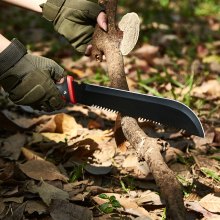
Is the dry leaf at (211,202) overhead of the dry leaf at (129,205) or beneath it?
overhead

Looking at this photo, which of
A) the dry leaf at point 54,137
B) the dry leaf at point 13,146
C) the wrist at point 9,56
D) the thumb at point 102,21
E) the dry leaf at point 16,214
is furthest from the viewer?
the dry leaf at point 54,137

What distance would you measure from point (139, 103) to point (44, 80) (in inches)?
19.9

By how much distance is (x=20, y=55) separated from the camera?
244cm

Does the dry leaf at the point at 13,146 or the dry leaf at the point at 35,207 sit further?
the dry leaf at the point at 13,146

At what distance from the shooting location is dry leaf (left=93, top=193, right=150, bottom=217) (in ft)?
7.28

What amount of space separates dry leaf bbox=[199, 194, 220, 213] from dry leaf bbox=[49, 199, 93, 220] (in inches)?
21.1

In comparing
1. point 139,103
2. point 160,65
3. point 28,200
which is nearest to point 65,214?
point 28,200

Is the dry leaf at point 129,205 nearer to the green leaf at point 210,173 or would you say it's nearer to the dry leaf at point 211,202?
the dry leaf at point 211,202

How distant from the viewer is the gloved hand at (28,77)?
242 centimetres

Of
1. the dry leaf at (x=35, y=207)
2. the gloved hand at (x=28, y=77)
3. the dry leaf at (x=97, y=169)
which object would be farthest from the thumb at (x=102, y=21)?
the dry leaf at (x=35, y=207)

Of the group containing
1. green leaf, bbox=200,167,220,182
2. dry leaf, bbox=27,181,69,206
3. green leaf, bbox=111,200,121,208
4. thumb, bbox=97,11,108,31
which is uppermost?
thumb, bbox=97,11,108,31

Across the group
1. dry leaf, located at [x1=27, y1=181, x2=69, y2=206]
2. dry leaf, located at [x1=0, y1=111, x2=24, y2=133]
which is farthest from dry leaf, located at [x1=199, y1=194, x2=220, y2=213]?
dry leaf, located at [x1=0, y1=111, x2=24, y2=133]

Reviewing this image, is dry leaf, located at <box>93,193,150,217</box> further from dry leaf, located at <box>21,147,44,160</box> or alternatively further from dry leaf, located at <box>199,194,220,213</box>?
dry leaf, located at <box>21,147,44,160</box>

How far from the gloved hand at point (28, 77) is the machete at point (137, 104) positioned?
64 mm
